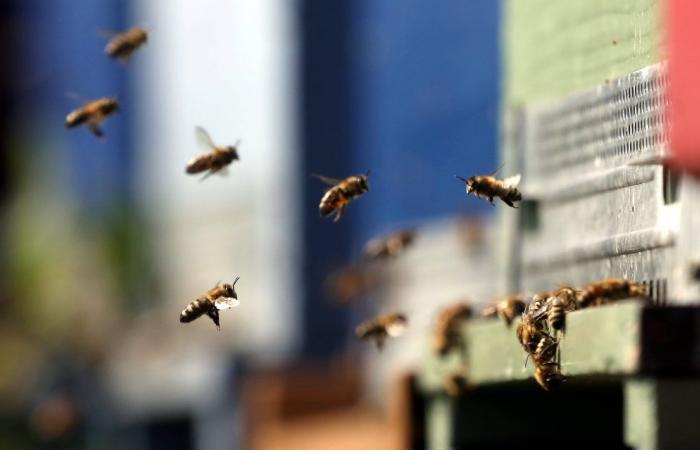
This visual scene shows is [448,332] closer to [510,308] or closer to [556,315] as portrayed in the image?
[510,308]

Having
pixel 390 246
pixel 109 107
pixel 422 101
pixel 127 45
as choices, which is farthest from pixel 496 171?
pixel 422 101

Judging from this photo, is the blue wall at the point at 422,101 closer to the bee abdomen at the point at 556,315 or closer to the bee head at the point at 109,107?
the bee head at the point at 109,107

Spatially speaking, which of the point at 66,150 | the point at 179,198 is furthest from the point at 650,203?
the point at 66,150

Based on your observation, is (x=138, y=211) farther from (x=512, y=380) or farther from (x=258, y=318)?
(x=512, y=380)

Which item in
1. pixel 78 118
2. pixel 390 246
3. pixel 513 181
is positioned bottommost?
pixel 513 181

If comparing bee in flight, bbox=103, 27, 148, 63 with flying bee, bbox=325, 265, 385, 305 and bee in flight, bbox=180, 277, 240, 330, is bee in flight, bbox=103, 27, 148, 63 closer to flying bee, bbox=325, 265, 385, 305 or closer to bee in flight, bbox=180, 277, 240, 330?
bee in flight, bbox=180, 277, 240, 330
